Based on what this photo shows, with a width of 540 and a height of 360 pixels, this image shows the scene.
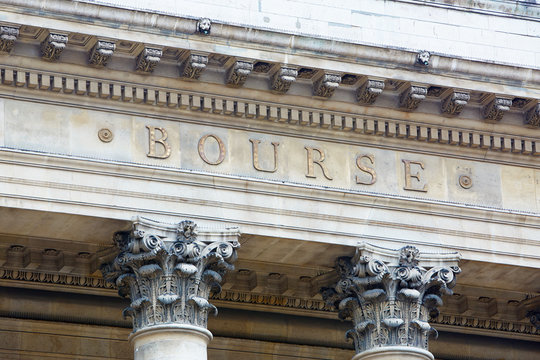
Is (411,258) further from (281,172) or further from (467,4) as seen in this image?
(467,4)

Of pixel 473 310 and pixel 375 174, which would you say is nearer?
pixel 375 174

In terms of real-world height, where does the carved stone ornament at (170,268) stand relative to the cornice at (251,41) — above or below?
below

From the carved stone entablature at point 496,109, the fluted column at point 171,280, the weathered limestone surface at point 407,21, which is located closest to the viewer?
the fluted column at point 171,280

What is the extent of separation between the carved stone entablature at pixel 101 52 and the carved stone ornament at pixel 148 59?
22.2 inches

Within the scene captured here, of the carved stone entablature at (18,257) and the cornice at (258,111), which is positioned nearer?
the cornice at (258,111)

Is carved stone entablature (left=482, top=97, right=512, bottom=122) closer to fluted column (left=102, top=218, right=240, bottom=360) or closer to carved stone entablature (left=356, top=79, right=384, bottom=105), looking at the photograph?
carved stone entablature (left=356, top=79, right=384, bottom=105)

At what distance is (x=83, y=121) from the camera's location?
34.1m

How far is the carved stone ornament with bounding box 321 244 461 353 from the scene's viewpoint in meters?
34.9

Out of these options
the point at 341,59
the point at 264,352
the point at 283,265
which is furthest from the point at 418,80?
the point at 264,352

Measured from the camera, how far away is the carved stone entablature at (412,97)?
35656mm

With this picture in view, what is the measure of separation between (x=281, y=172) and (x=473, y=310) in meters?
6.16

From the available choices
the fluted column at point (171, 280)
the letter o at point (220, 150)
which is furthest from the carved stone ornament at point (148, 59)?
the fluted column at point (171, 280)

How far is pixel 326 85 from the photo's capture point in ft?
115

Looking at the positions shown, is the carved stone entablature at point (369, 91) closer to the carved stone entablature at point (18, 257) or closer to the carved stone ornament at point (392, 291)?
the carved stone ornament at point (392, 291)
